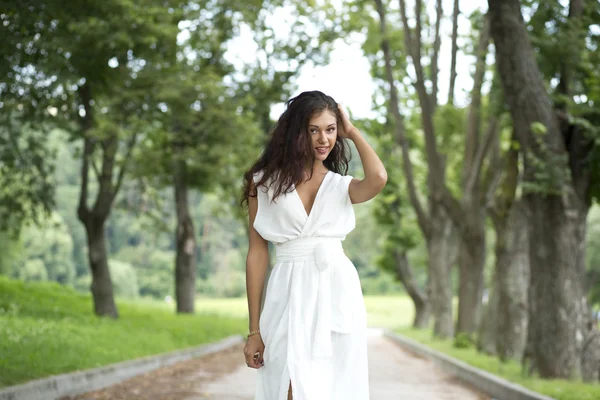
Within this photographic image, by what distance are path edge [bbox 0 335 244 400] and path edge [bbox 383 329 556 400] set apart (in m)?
4.80

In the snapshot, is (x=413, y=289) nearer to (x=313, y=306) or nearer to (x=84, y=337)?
(x=84, y=337)

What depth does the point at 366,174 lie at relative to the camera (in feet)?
13.6

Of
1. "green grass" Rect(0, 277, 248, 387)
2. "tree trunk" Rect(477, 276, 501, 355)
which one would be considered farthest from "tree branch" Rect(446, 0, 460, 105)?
"green grass" Rect(0, 277, 248, 387)

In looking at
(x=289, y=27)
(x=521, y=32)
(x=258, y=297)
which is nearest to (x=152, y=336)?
(x=521, y=32)

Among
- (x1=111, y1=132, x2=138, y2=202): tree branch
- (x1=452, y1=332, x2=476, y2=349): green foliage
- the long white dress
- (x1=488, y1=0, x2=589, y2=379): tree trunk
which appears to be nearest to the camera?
the long white dress

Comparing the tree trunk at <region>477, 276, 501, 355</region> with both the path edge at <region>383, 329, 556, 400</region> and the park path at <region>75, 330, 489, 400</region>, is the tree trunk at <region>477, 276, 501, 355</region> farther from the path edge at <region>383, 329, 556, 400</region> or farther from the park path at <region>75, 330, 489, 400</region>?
the park path at <region>75, 330, 489, 400</region>

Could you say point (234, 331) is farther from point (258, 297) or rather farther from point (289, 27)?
point (258, 297)

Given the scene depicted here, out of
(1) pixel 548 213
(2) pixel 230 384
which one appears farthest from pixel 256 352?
(2) pixel 230 384

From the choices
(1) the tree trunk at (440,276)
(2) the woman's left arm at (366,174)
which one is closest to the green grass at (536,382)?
(2) the woman's left arm at (366,174)

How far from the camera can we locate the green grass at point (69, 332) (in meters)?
11.0

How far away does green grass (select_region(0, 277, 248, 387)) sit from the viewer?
11.0 meters

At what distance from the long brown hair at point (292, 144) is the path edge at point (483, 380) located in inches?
250

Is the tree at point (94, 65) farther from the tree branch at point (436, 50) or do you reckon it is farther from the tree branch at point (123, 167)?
the tree branch at point (436, 50)

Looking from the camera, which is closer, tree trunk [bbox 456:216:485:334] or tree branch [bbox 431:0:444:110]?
tree branch [bbox 431:0:444:110]
